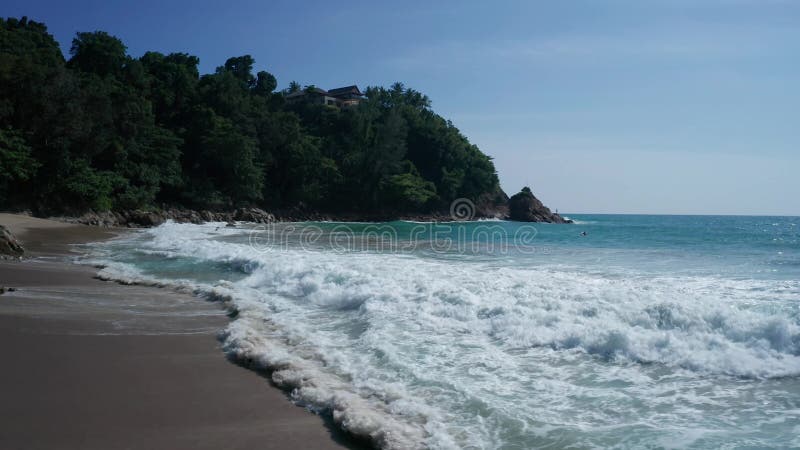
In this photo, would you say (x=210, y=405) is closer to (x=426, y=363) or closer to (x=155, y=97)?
(x=426, y=363)

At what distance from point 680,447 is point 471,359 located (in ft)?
7.52

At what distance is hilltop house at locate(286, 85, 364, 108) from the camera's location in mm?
73688

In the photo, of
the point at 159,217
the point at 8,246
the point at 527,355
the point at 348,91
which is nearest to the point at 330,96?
the point at 348,91

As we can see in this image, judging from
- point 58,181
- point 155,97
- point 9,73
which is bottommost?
point 58,181

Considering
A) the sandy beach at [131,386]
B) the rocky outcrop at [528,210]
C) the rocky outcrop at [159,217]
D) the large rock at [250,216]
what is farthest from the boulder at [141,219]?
the rocky outcrop at [528,210]

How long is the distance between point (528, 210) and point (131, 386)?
68770 millimetres

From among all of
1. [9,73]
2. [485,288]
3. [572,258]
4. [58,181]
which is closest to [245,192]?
[58,181]

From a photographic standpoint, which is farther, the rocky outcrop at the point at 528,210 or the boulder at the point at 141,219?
the rocky outcrop at the point at 528,210

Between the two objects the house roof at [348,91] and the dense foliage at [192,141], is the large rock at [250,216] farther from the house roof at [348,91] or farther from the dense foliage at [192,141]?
the house roof at [348,91]

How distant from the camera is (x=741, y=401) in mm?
4305

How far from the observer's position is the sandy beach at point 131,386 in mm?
3471

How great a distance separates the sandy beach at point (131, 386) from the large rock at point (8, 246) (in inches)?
250

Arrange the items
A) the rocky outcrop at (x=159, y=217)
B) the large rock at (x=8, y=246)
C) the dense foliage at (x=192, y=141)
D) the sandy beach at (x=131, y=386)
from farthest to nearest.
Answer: the rocky outcrop at (x=159, y=217) < the dense foliage at (x=192, y=141) < the large rock at (x=8, y=246) < the sandy beach at (x=131, y=386)

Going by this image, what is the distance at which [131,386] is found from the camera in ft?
14.4
